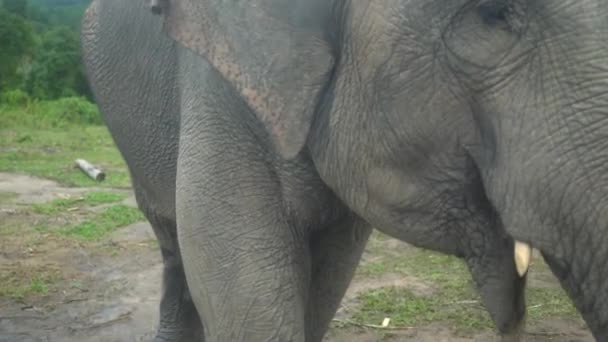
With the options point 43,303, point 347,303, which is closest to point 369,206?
point 347,303

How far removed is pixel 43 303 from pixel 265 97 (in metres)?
3.37

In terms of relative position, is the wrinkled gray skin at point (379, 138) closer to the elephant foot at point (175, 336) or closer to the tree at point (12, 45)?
the elephant foot at point (175, 336)

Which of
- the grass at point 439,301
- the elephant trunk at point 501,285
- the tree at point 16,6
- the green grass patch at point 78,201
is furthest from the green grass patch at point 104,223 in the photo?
the tree at point 16,6

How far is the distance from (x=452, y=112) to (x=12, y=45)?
18867 millimetres

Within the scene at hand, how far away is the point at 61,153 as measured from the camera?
12.5m

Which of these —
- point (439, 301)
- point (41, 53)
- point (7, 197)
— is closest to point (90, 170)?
point (7, 197)

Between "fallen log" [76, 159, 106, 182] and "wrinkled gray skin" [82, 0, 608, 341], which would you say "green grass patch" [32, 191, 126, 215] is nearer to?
"fallen log" [76, 159, 106, 182]

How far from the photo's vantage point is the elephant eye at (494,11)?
1.78 m

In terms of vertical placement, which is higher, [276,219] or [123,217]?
[276,219]

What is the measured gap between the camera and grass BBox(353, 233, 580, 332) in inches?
187

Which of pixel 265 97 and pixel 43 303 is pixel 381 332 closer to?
pixel 43 303

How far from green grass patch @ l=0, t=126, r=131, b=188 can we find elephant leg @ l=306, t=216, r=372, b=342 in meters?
6.80

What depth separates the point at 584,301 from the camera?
180cm

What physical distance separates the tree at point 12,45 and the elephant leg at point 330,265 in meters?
17.4
